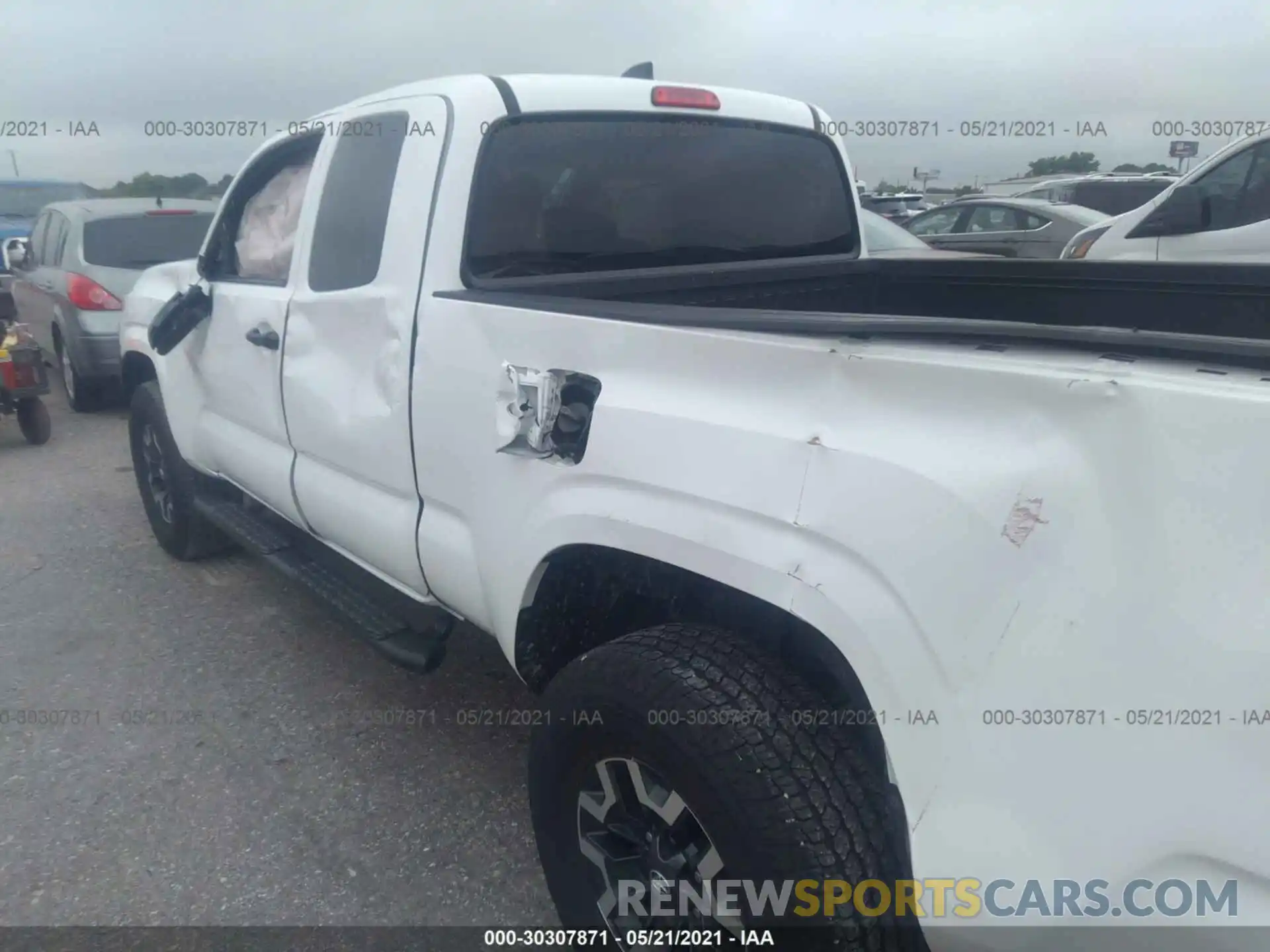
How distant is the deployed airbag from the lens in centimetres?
337

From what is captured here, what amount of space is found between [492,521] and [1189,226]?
6018 millimetres

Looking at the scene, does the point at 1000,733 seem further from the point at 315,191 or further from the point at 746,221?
the point at 315,191

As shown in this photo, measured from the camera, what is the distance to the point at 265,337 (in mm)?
3285

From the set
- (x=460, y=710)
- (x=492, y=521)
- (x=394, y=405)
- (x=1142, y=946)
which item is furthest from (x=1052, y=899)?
(x=460, y=710)

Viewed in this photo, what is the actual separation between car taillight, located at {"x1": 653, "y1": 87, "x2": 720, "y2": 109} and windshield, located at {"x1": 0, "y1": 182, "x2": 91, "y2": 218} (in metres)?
13.6

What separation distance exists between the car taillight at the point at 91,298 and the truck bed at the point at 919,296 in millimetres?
6296

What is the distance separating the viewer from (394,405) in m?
2.62

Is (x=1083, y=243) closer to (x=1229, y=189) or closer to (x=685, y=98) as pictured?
(x=1229, y=189)

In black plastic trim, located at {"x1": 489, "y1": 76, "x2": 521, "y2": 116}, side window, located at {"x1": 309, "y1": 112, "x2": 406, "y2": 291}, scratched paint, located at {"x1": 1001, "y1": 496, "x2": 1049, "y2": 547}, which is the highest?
black plastic trim, located at {"x1": 489, "y1": 76, "x2": 521, "y2": 116}

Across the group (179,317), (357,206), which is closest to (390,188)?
(357,206)

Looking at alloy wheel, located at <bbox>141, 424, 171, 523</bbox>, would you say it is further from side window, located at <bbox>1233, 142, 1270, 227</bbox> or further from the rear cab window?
side window, located at <bbox>1233, 142, 1270, 227</bbox>

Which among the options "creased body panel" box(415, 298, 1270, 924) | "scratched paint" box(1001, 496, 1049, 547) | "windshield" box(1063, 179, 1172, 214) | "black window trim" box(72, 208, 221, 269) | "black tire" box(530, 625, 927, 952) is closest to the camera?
"creased body panel" box(415, 298, 1270, 924)

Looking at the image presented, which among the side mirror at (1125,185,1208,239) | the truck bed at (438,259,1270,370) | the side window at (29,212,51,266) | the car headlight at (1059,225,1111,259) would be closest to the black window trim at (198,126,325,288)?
the truck bed at (438,259,1270,370)

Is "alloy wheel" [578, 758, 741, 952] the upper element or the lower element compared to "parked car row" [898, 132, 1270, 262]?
lower
